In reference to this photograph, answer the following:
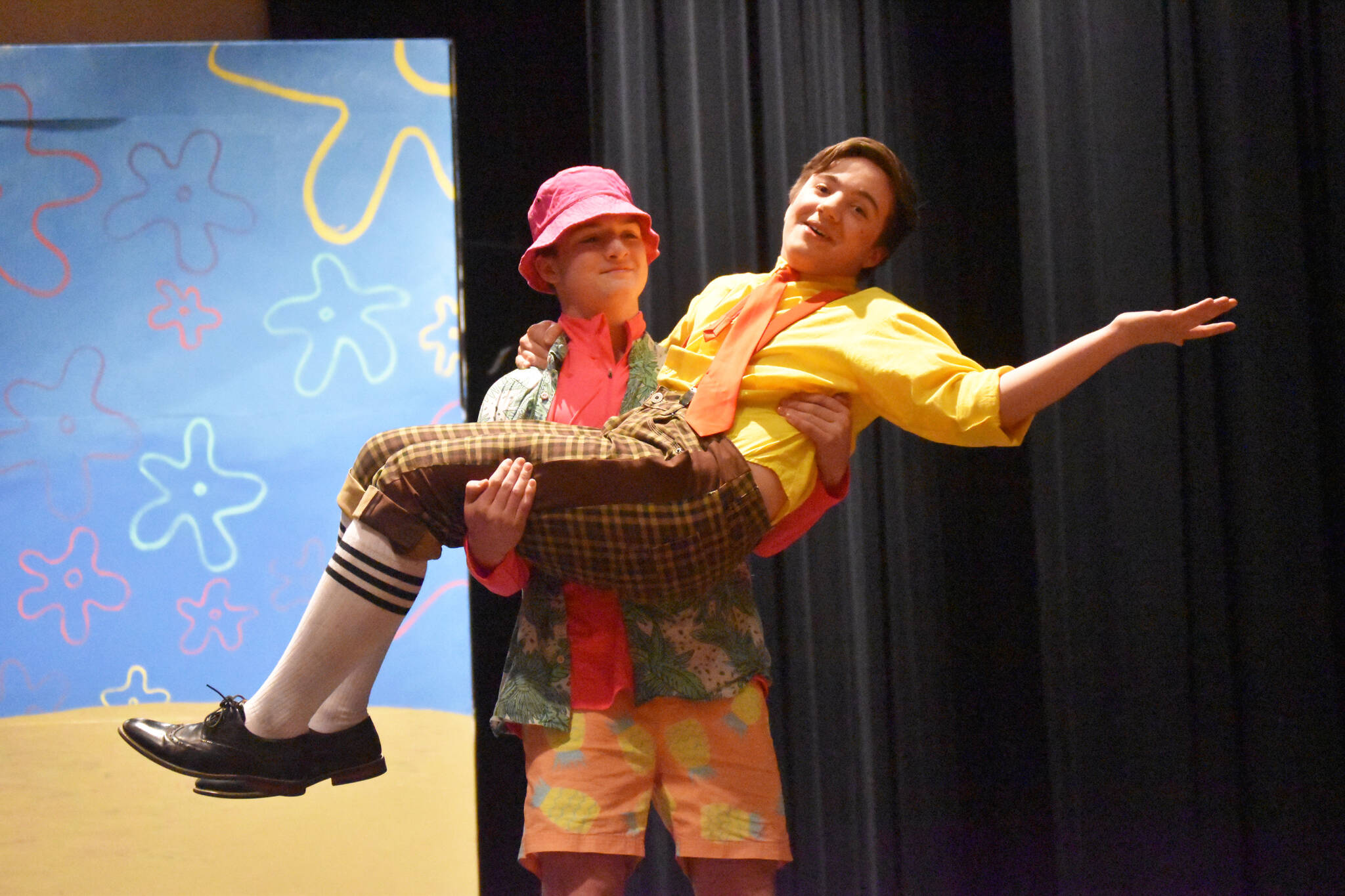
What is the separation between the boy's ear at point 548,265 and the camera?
5.53 feet

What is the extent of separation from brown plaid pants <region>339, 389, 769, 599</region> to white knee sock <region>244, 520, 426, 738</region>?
0.03 m

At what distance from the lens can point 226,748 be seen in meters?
1.39

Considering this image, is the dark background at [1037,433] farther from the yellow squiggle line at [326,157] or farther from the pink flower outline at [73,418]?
the pink flower outline at [73,418]

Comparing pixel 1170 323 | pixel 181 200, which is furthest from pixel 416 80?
pixel 1170 323

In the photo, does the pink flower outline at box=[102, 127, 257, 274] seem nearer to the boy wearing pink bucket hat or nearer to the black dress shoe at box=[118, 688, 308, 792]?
the boy wearing pink bucket hat

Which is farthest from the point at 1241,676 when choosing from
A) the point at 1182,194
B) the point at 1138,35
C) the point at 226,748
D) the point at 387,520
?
the point at 226,748

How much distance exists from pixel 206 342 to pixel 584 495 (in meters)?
1.37

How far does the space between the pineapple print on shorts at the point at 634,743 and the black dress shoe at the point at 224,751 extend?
0.38m

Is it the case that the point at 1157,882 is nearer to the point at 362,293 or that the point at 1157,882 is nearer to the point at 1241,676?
the point at 1241,676

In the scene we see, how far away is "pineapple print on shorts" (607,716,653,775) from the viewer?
1.48 m

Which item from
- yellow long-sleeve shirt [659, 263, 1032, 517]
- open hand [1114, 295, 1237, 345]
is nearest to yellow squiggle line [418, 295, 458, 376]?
yellow long-sleeve shirt [659, 263, 1032, 517]

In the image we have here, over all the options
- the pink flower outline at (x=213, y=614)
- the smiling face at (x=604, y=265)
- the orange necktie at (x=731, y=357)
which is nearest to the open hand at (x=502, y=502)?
the orange necktie at (x=731, y=357)

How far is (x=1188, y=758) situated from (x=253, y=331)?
1.98 meters

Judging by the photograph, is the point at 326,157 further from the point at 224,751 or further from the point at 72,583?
the point at 224,751
